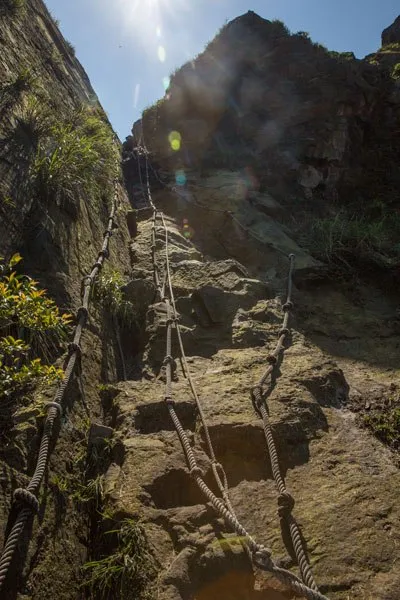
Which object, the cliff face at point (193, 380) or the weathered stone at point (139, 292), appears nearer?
the cliff face at point (193, 380)

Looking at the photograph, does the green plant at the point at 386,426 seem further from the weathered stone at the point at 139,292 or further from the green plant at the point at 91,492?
the weathered stone at the point at 139,292

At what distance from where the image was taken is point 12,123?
450cm

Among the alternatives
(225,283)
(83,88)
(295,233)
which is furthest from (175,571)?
(83,88)

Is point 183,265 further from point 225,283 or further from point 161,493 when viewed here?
point 161,493

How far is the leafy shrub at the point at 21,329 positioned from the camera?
2578mm

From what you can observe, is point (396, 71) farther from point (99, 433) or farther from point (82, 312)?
point (99, 433)

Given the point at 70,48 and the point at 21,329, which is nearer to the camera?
the point at 21,329

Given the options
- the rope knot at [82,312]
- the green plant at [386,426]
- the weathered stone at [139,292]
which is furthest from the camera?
the weathered stone at [139,292]

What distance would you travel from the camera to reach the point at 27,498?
215 centimetres

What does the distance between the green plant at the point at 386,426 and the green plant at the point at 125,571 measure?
1.82 metres

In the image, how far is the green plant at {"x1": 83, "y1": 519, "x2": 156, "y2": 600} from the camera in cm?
220

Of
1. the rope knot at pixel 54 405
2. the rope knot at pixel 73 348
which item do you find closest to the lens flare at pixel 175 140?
the rope knot at pixel 73 348

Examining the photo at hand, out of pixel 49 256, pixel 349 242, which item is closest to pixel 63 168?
pixel 49 256

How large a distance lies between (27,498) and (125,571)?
23.8 inches
